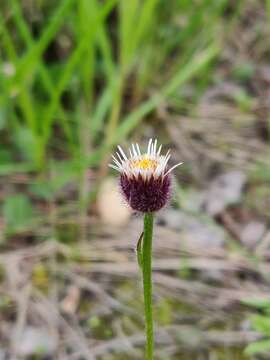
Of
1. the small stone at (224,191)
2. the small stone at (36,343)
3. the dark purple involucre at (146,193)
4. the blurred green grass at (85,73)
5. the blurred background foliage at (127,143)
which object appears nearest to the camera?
the dark purple involucre at (146,193)

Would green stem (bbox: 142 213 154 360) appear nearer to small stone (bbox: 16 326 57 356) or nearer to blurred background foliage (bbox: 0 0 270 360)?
blurred background foliage (bbox: 0 0 270 360)

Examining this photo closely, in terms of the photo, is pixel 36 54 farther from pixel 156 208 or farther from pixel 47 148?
pixel 156 208

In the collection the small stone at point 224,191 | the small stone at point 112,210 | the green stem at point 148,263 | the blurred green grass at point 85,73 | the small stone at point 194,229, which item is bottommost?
the green stem at point 148,263

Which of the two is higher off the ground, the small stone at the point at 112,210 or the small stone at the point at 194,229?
the small stone at the point at 112,210

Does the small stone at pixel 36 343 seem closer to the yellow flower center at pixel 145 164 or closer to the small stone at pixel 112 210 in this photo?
the small stone at pixel 112 210

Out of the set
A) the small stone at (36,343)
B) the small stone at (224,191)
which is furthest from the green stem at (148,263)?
the small stone at (224,191)

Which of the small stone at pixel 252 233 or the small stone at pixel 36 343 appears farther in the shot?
the small stone at pixel 252 233

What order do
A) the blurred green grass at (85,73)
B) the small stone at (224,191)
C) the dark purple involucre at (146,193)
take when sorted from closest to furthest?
the dark purple involucre at (146,193)
the blurred green grass at (85,73)
the small stone at (224,191)
